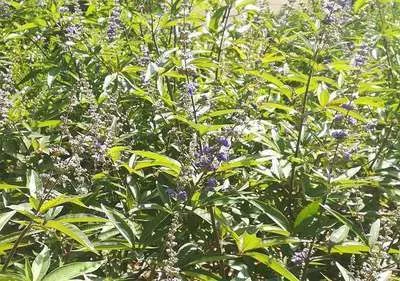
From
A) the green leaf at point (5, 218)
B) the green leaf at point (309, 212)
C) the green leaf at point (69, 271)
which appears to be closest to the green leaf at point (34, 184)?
the green leaf at point (5, 218)

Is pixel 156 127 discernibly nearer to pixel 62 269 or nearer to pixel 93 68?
pixel 93 68

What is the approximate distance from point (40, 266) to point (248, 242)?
85cm

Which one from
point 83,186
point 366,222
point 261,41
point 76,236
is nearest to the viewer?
point 76,236

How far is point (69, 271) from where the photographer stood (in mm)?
2066

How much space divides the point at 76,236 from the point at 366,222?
2068 millimetres

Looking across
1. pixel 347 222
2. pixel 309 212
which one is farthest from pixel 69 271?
pixel 347 222

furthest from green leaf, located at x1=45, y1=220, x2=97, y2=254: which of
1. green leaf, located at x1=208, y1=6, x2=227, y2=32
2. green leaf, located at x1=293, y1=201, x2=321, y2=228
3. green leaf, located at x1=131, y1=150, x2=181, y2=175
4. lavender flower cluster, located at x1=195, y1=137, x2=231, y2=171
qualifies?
green leaf, located at x1=208, y1=6, x2=227, y2=32

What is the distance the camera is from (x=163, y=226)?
283 cm

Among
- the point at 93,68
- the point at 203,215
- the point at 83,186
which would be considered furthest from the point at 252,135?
the point at 93,68

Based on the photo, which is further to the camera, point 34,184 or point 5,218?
point 34,184

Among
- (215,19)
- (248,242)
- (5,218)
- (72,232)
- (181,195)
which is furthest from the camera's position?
(215,19)

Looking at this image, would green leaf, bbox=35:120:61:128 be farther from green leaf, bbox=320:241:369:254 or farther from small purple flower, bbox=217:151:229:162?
green leaf, bbox=320:241:369:254

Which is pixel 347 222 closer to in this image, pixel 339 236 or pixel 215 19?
pixel 339 236

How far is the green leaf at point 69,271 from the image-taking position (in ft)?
6.62
